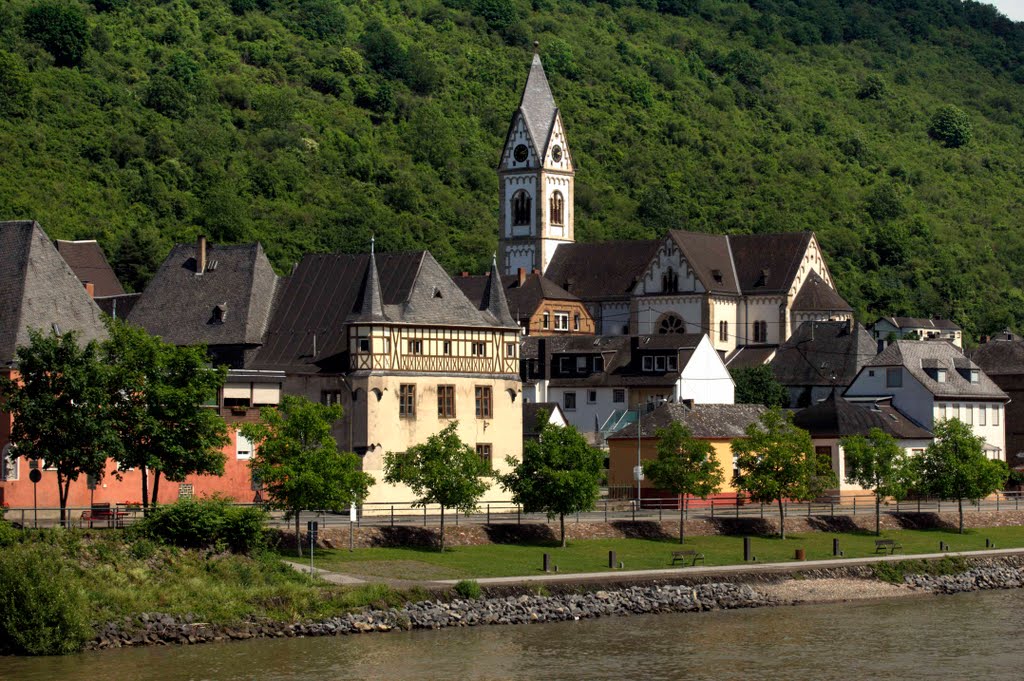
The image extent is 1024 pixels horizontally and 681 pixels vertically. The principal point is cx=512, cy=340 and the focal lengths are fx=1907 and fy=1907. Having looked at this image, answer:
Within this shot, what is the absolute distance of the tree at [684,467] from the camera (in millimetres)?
76438

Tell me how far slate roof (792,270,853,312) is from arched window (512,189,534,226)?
2694cm

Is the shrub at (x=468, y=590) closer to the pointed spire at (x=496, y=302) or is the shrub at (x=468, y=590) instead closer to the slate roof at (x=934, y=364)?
the pointed spire at (x=496, y=302)

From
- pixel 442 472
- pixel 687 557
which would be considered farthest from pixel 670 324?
pixel 442 472

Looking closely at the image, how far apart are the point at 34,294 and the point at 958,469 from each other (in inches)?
1612

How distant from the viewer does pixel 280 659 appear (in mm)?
51719

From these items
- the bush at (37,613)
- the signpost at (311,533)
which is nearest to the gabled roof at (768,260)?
the signpost at (311,533)

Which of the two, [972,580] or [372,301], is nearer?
[972,580]

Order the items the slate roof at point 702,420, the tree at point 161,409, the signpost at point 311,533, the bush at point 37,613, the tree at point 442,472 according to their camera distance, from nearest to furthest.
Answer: the bush at point 37,613 < the signpost at point 311,533 < the tree at point 161,409 < the tree at point 442,472 < the slate roof at point 702,420

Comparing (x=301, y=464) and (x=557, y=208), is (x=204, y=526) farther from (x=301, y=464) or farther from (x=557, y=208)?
(x=557, y=208)

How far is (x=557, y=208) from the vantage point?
521ft

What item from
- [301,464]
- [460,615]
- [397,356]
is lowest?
[460,615]

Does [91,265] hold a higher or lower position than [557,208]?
lower

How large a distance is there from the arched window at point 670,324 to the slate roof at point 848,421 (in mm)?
41732

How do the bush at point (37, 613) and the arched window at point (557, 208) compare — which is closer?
the bush at point (37, 613)
